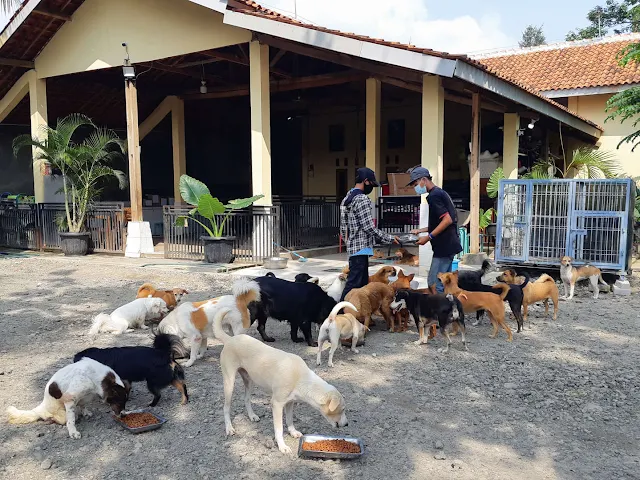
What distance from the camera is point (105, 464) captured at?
3373mm

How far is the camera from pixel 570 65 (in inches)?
703

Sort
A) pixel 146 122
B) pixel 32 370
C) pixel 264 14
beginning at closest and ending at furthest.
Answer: pixel 32 370 → pixel 264 14 → pixel 146 122

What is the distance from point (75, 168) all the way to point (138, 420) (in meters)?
10.7

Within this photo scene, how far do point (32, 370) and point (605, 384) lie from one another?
5.23m

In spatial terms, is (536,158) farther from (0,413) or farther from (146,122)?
(0,413)

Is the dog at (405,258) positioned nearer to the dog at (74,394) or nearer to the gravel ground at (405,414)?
the gravel ground at (405,414)

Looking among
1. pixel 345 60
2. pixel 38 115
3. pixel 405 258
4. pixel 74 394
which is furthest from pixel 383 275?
pixel 38 115

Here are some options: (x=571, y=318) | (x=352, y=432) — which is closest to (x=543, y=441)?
(x=352, y=432)

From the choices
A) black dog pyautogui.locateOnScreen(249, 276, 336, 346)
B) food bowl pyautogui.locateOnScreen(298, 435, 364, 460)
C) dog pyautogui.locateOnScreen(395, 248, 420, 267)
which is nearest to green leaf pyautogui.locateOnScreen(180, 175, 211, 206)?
dog pyautogui.locateOnScreen(395, 248, 420, 267)

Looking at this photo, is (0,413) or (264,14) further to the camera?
(264,14)

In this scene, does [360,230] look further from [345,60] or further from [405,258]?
[345,60]

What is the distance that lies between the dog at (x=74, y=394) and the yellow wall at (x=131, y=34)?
921 cm

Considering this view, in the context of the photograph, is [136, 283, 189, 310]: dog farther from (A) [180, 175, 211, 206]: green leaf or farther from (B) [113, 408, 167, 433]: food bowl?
(A) [180, 175, 211, 206]: green leaf

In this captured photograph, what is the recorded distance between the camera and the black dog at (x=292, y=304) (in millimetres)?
5562
